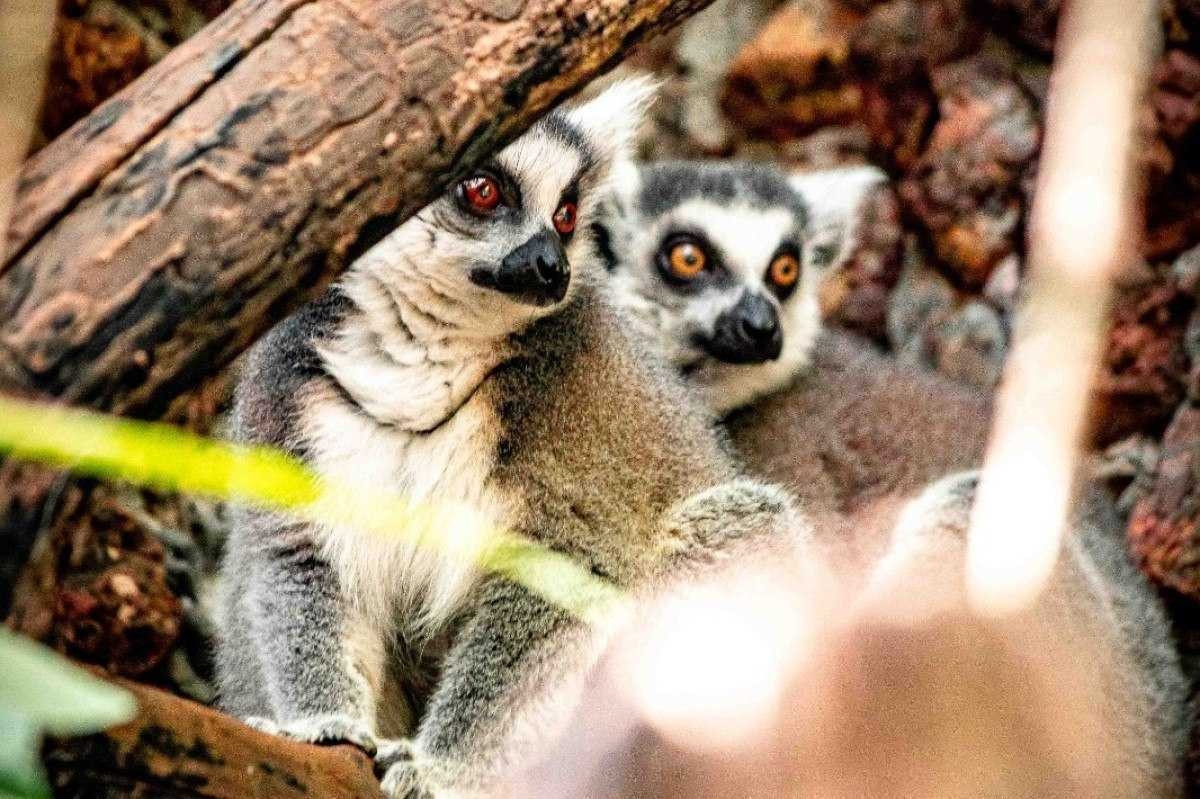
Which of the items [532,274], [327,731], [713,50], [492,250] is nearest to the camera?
[327,731]

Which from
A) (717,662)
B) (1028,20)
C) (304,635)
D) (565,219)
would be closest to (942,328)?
(1028,20)

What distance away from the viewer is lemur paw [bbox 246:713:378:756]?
3.36 m

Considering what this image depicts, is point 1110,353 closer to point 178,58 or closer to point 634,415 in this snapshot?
point 634,415

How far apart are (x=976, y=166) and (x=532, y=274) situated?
10.2 ft

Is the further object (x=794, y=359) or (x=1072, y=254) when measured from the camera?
(x=794, y=359)

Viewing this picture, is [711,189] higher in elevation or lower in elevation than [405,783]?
lower

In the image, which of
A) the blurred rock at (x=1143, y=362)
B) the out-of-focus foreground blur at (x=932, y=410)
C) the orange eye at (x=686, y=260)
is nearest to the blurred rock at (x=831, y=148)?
the out-of-focus foreground blur at (x=932, y=410)

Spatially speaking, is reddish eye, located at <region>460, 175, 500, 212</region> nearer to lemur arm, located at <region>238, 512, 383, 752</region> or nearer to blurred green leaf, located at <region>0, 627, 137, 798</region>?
lemur arm, located at <region>238, 512, 383, 752</region>

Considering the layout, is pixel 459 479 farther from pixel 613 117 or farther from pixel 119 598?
pixel 119 598

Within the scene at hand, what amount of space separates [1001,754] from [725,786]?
84 centimetres

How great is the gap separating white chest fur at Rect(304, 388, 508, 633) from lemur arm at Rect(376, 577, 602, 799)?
0.16 meters

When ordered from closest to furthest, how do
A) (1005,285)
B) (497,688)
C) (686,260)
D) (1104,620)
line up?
(497,688) < (1104,620) < (686,260) < (1005,285)

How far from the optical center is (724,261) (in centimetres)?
596

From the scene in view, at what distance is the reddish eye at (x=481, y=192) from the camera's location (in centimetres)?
405
